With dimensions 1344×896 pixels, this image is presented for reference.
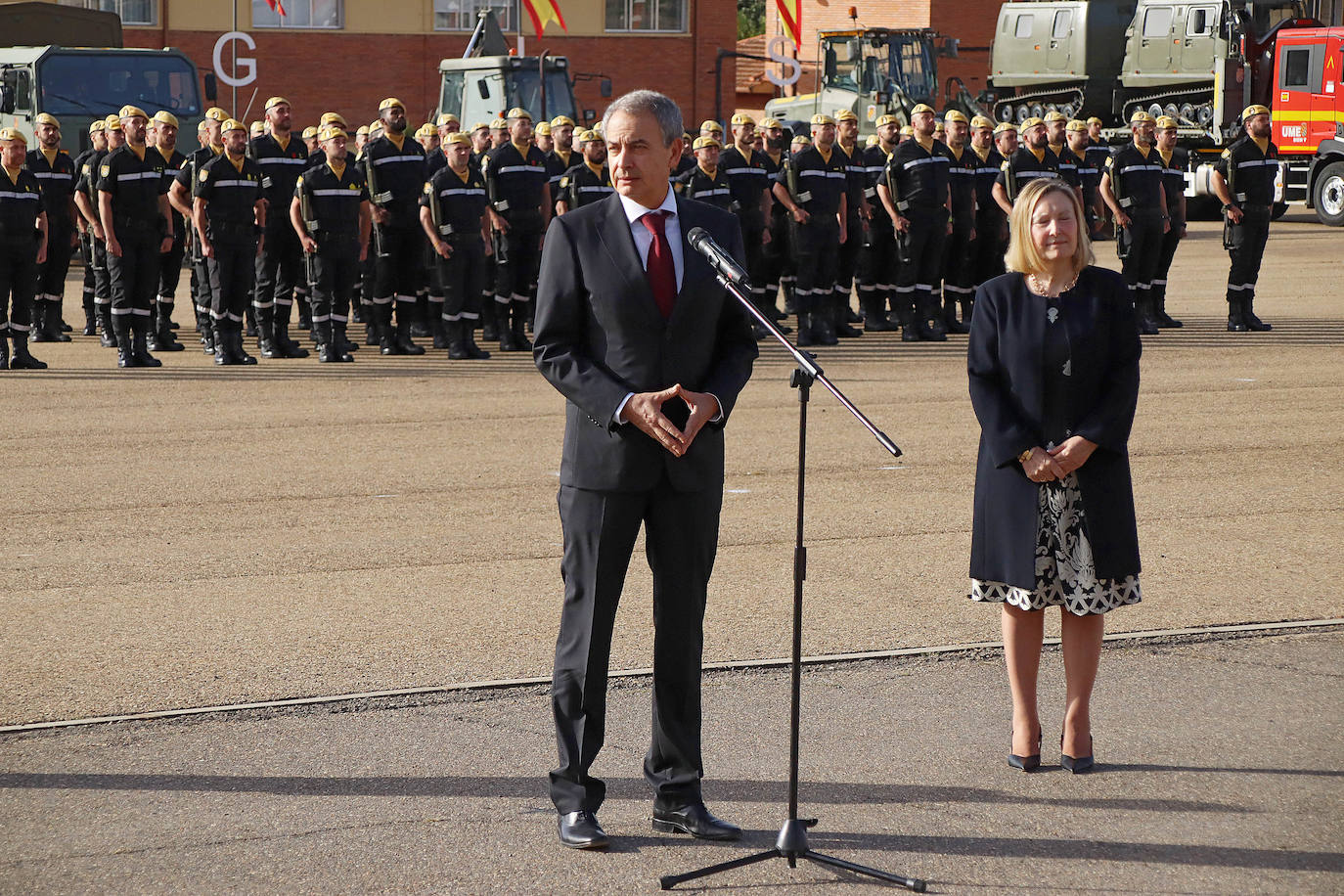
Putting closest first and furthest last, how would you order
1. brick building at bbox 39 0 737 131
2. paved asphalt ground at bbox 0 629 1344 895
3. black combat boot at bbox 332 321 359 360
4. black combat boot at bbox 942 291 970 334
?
Result: 1. paved asphalt ground at bbox 0 629 1344 895
2. black combat boot at bbox 332 321 359 360
3. black combat boot at bbox 942 291 970 334
4. brick building at bbox 39 0 737 131

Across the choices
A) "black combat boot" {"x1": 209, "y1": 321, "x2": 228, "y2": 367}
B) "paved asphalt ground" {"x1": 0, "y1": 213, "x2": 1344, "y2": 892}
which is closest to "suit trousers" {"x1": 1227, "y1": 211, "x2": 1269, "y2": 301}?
"paved asphalt ground" {"x1": 0, "y1": 213, "x2": 1344, "y2": 892}

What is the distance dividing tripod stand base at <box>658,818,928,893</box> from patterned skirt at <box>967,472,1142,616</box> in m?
1.15

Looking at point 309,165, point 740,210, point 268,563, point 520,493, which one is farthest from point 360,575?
point 740,210

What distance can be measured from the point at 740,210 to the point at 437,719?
12.0 metres

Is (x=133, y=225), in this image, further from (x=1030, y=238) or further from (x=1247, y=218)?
(x=1030, y=238)

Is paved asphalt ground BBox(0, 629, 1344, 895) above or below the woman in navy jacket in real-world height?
below

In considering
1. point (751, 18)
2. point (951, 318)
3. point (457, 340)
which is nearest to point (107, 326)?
point (457, 340)

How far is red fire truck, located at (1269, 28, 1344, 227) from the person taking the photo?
31781 mm

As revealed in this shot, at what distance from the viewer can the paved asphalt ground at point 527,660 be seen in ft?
14.2

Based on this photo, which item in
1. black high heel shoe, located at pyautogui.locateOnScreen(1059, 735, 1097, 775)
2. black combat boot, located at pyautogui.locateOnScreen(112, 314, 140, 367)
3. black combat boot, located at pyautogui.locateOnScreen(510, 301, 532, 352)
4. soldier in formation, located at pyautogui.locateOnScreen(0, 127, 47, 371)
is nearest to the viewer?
black high heel shoe, located at pyautogui.locateOnScreen(1059, 735, 1097, 775)

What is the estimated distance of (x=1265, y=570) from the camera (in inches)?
286

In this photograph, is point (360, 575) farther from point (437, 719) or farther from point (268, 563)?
point (437, 719)

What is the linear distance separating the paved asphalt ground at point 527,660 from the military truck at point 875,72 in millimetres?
22185

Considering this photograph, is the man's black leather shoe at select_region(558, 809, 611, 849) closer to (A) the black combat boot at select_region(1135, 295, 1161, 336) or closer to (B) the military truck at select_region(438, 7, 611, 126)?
(A) the black combat boot at select_region(1135, 295, 1161, 336)
